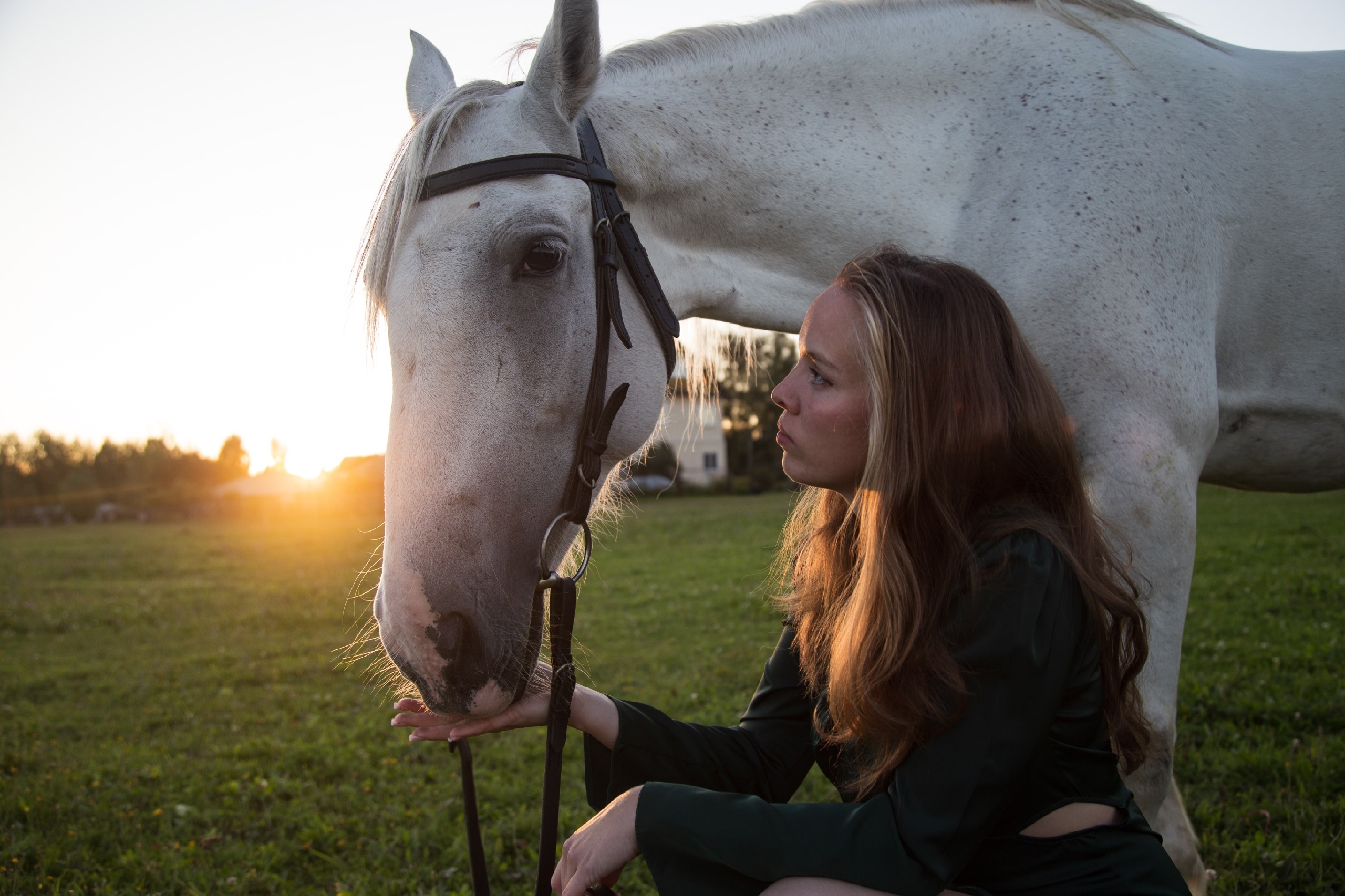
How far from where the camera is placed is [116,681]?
260 inches

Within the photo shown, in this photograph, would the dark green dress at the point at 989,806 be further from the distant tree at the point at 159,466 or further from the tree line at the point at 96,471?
the distant tree at the point at 159,466

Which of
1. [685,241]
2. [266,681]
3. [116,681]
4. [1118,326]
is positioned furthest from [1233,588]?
[116,681]

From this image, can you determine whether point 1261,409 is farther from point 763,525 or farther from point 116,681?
point 763,525

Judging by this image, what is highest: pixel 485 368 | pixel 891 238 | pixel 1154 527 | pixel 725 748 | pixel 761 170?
pixel 761 170

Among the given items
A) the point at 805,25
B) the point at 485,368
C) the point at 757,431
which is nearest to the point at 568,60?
the point at 485,368

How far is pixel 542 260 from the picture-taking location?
5.89 ft

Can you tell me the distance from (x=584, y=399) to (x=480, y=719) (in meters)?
0.75

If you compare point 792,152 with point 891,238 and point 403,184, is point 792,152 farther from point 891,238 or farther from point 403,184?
point 403,184

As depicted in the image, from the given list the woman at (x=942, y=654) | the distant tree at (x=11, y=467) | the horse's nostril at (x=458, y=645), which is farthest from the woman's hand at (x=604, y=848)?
the distant tree at (x=11, y=467)

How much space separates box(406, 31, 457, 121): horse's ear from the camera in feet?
7.18

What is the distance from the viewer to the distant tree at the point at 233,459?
57.0 m

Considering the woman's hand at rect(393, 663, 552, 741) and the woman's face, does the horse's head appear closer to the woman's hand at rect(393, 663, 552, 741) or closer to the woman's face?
the woman's hand at rect(393, 663, 552, 741)

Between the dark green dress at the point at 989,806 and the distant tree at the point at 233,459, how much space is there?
207 feet

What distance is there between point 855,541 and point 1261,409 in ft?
4.79
